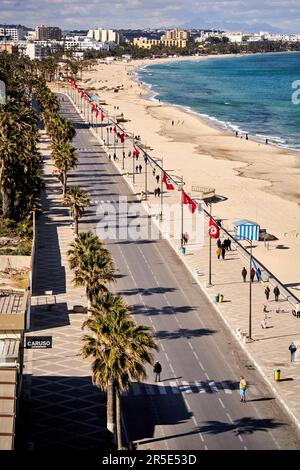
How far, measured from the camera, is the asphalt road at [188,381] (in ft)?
132

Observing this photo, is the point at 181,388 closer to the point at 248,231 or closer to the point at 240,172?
the point at 248,231

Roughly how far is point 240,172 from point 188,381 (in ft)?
234

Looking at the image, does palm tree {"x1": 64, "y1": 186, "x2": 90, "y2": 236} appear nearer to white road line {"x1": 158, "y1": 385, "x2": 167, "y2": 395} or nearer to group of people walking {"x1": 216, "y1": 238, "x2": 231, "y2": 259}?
group of people walking {"x1": 216, "y1": 238, "x2": 231, "y2": 259}

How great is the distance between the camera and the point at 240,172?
11550 cm

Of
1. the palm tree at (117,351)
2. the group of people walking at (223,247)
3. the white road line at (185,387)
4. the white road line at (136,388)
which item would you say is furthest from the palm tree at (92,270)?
the group of people walking at (223,247)

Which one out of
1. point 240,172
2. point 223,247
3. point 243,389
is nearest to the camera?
point 243,389

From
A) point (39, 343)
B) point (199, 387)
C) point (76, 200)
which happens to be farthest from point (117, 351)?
point (76, 200)

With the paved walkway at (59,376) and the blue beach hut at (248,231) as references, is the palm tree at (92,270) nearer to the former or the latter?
the paved walkway at (59,376)

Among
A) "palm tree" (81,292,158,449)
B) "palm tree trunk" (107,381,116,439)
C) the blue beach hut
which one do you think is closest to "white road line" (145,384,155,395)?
"palm tree trunk" (107,381,116,439)

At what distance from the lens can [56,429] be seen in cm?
4038

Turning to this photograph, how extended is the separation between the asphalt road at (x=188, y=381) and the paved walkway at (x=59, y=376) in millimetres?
1946

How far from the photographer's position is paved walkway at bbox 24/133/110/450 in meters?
40.0
